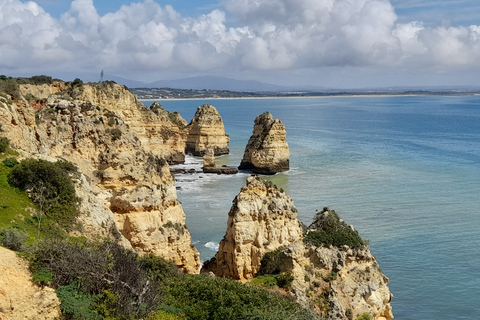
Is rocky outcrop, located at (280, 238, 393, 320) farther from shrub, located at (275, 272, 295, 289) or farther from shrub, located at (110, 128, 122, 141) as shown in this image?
shrub, located at (110, 128, 122, 141)

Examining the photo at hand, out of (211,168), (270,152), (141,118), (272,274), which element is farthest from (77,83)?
(272,274)

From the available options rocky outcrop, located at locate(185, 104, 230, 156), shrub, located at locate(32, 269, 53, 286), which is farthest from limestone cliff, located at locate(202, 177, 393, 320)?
rocky outcrop, located at locate(185, 104, 230, 156)

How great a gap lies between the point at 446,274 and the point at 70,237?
2122 cm

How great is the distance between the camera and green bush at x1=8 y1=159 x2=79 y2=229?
18667mm

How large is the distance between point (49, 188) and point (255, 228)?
8876mm

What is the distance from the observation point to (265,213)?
2328cm

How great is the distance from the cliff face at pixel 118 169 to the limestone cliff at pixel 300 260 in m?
2.60

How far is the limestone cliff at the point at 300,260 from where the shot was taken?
19.6 metres

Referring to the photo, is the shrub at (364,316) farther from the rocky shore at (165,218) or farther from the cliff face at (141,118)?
the cliff face at (141,118)

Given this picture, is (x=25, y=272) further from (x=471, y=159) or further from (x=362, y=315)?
(x=471, y=159)

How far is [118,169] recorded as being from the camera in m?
24.4

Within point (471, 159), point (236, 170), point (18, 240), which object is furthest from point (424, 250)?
point (471, 159)

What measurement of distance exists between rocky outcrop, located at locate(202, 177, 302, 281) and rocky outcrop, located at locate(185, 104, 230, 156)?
56129 mm

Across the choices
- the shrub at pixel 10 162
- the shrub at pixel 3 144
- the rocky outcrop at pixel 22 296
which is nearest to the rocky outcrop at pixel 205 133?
the shrub at pixel 3 144
